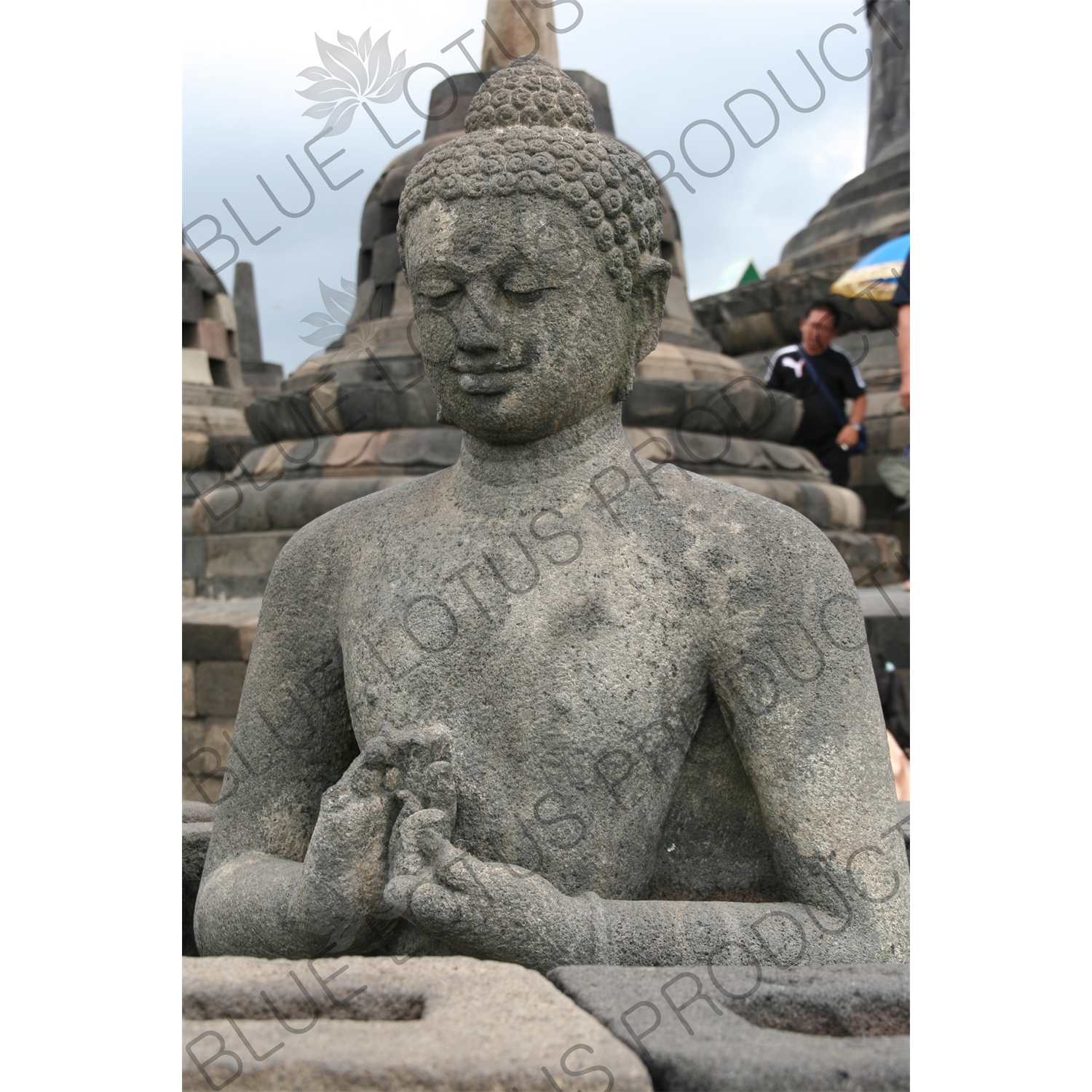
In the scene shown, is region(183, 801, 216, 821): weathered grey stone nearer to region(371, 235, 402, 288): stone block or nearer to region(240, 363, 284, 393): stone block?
region(371, 235, 402, 288): stone block

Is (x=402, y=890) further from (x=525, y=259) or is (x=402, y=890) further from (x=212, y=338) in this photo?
(x=212, y=338)

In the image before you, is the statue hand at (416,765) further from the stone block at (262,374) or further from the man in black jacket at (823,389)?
the stone block at (262,374)

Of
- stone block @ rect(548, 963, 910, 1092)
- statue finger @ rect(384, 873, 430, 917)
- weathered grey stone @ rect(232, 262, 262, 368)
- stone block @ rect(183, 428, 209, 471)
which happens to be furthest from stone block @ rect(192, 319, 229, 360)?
stone block @ rect(548, 963, 910, 1092)

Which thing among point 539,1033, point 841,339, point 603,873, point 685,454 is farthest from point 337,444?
point 841,339

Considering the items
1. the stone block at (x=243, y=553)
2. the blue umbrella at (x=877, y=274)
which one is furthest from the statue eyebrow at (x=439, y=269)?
the blue umbrella at (x=877, y=274)

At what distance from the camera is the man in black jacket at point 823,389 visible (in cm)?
808

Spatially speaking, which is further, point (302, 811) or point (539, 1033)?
point (302, 811)

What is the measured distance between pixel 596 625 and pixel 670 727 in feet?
0.85

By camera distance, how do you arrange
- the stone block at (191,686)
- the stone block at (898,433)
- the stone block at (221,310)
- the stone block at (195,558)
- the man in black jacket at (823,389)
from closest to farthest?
the stone block at (191,686)
the stone block at (195,558)
the man in black jacket at (823,389)
the stone block at (898,433)
the stone block at (221,310)

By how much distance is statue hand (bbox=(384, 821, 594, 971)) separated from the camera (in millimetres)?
2068

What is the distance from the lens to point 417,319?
2551 mm

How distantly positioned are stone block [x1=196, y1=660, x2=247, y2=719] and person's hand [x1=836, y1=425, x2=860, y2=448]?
185 inches

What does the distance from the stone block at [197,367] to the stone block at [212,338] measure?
8 centimetres

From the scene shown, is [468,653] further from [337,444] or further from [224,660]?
[337,444]
